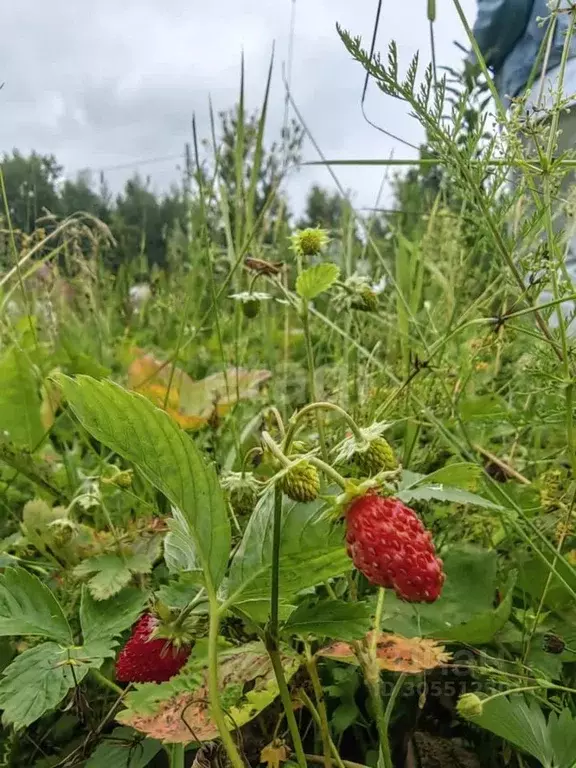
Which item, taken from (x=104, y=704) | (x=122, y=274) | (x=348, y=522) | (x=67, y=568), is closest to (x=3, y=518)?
(x=67, y=568)

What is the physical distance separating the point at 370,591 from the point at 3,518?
1.35 feet

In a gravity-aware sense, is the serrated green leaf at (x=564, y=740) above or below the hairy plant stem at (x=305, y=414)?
below

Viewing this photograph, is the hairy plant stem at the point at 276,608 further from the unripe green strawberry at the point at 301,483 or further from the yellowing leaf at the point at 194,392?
the yellowing leaf at the point at 194,392

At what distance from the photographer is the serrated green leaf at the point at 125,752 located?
46 cm

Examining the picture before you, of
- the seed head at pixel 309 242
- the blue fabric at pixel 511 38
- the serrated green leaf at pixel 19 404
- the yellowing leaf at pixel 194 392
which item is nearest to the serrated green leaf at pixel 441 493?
the seed head at pixel 309 242

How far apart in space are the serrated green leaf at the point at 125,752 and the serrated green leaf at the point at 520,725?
0.65 feet

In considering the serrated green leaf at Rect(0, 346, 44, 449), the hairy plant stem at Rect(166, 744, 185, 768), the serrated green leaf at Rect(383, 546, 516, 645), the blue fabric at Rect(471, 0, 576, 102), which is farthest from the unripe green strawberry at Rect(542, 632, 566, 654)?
the blue fabric at Rect(471, 0, 576, 102)

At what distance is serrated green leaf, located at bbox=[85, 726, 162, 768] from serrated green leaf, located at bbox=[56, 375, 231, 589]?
0.20 meters

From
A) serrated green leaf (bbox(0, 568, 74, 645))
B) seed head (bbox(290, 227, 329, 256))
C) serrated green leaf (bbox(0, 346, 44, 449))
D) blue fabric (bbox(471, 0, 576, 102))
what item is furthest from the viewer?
blue fabric (bbox(471, 0, 576, 102))


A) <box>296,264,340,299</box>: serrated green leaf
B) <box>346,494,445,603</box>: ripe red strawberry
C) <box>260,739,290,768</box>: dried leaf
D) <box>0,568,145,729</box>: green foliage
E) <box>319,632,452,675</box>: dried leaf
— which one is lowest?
<box>260,739,290,768</box>: dried leaf

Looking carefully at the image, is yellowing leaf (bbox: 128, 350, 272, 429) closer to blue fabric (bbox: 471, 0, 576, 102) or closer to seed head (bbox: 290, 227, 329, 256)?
seed head (bbox: 290, 227, 329, 256)

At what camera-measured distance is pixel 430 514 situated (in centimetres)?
69

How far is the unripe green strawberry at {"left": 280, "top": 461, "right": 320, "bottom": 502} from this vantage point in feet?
1.14

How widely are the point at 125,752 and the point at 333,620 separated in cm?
19
